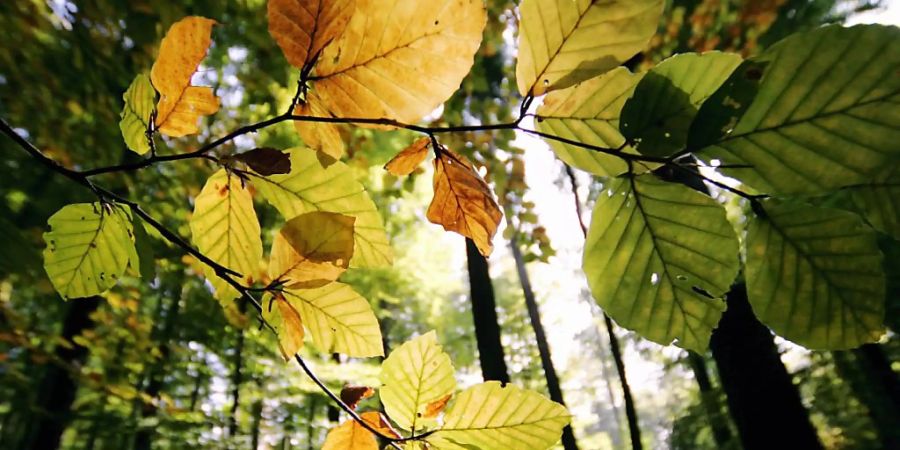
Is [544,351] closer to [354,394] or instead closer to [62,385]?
[62,385]

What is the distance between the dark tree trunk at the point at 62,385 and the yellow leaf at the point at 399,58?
13.1 ft

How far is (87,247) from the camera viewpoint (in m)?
0.52

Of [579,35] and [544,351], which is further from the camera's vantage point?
[544,351]

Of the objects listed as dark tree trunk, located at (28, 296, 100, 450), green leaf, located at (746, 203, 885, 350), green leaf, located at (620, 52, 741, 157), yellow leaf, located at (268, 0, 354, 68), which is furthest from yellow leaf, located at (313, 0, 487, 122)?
dark tree trunk, located at (28, 296, 100, 450)

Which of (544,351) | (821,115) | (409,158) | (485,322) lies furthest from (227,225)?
(544,351)

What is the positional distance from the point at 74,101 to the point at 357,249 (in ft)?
8.46

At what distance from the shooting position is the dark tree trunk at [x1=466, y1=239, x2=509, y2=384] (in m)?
4.59

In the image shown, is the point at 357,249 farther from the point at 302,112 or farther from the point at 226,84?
the point at 226,84

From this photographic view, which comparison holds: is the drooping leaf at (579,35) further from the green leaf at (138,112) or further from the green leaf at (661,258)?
the green leaf at (138,112)

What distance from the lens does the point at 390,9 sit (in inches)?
13.1

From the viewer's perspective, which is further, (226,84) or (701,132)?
(226,84)

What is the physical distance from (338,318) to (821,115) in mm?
440

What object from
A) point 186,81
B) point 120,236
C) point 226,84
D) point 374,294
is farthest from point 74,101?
point 374,294

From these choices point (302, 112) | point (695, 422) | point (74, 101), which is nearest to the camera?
point (302, 112)
